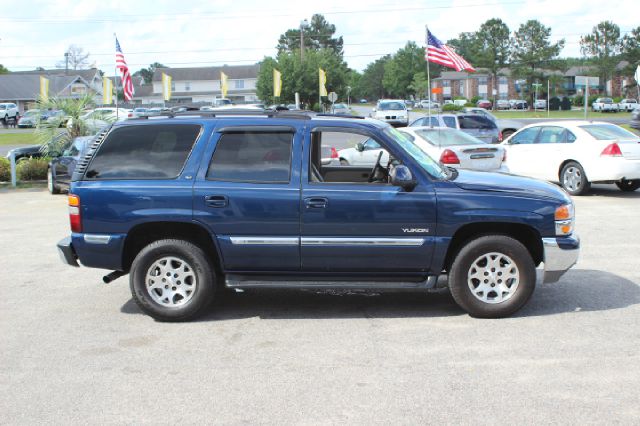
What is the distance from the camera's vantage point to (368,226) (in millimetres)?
6531

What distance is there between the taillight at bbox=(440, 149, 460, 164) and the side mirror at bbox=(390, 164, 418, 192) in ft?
29.9

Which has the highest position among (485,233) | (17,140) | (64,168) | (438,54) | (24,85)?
(24,85)

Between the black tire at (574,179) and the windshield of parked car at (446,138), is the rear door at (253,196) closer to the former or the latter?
the black tire at (574,179)

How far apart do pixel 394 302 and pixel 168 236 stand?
229cm

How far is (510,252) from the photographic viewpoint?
656 centimetres

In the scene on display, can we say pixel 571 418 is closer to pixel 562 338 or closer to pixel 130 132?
pixel 562 338

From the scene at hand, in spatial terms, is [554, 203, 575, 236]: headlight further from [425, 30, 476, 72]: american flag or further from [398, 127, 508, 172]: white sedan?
[425, 30, 476, 72]: american flag

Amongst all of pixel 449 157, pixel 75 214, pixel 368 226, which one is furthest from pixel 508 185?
pixel 449 157

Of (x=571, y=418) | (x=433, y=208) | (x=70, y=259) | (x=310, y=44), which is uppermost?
(x=310, y=44)

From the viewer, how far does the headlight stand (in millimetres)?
6605

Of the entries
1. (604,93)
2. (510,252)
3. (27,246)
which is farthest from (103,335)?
(604,93)

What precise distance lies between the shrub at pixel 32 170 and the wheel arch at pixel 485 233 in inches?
632

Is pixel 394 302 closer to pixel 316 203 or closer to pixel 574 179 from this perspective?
pixel 316 203

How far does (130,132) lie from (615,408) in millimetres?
4654
